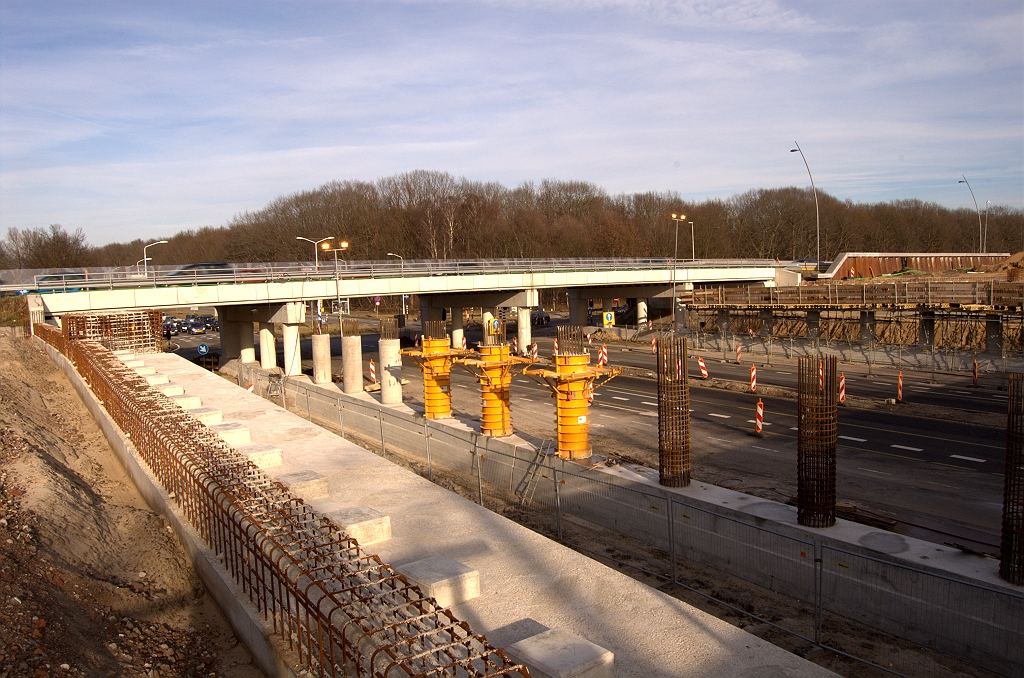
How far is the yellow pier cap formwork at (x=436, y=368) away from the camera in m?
21.5

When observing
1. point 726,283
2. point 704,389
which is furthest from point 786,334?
point 704,389

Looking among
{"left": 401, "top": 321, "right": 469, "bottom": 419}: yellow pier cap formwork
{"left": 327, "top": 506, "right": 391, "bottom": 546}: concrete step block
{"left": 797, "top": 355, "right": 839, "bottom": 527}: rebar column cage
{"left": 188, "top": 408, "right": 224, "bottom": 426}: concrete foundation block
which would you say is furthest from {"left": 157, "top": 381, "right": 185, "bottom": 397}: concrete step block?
{"left": 797, "top": 355, "right": 839, "bottom": 527}: rebar column cage

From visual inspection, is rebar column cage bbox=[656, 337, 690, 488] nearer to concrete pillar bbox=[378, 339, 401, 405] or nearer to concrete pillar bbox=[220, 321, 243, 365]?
concrete pillar bbox=[378, 339, 401, 405]

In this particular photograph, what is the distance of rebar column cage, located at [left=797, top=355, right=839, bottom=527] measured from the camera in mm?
11469

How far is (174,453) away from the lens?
10422 millimetres

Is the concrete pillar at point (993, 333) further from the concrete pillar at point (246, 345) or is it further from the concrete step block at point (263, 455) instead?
the concrete pillar at point (246, 345)

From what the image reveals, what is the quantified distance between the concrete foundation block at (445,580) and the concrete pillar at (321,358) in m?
25.9

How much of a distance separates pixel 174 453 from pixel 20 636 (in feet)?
14.8

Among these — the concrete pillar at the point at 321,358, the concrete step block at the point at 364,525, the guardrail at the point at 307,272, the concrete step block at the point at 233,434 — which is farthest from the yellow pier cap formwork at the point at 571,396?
the guardrail at the point at 307,272

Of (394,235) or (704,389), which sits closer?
(704,389)

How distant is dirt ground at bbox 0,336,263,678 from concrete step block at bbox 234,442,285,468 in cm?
176

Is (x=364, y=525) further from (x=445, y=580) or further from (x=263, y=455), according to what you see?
(x=263, y=455)

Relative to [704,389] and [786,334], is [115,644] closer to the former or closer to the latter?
[704,389]

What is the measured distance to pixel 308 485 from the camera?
11.1 metres
